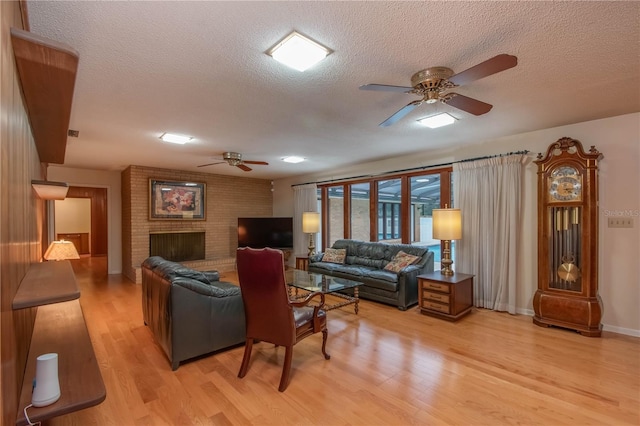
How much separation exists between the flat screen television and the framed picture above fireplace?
3.36ft

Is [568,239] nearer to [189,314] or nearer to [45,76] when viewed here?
[189,314]

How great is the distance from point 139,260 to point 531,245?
273 inches

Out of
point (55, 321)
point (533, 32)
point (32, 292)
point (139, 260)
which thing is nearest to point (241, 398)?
point (55, 321)

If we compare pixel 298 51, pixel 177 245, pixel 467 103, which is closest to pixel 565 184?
pixel 467 103

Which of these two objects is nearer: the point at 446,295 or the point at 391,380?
the point at 391,380

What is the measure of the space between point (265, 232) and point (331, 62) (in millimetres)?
5709

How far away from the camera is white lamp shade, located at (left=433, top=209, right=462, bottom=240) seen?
424cm

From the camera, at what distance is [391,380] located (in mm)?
2486

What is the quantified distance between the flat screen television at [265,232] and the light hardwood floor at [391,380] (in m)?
3.70

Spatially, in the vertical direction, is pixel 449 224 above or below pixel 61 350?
above

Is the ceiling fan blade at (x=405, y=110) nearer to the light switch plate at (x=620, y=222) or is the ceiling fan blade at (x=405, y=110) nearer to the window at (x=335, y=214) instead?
the light switch plate at (x=620, y=222)

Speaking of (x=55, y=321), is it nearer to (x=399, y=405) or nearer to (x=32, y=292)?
(x=32, y=292)

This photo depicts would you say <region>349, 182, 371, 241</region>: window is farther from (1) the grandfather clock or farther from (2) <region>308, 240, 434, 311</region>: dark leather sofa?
(1) the grandfather clock

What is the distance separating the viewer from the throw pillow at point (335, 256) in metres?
5.80
